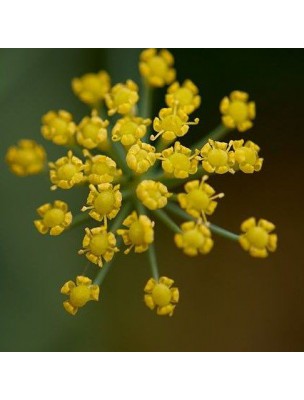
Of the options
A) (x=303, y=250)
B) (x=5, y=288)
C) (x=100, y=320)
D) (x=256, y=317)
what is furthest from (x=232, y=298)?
(x=5, y=288)

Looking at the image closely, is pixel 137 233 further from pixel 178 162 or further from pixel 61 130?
pixel 61 130

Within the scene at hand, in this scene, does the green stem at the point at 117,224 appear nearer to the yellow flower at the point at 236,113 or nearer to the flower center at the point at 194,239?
the flower center at the point at 194,239

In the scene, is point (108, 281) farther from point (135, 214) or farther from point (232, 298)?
point (135, 214)

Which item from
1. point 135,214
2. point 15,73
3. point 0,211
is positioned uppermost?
point 15,73

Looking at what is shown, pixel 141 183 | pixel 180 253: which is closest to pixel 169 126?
pixel 141 183

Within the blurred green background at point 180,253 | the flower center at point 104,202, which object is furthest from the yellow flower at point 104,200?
the blurred green background at point 180,253

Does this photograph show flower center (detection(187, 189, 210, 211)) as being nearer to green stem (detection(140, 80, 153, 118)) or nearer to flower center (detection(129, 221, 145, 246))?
flower center (detection(129, 221, 145, 246))
